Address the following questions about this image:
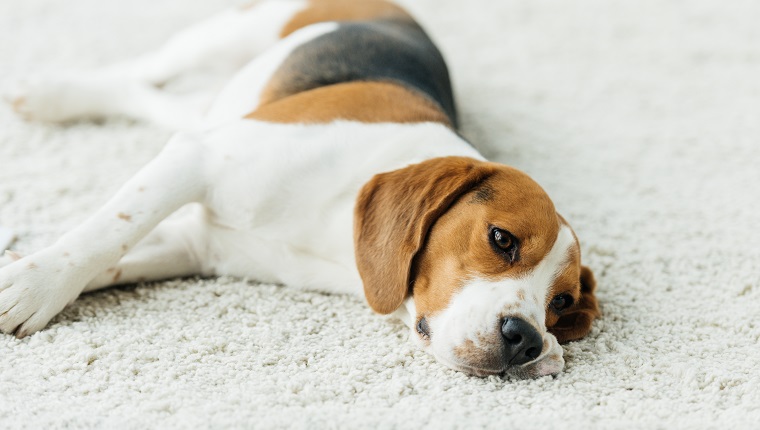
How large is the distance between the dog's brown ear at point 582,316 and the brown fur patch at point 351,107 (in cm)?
79

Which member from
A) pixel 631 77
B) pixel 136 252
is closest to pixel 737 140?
pixel 631 77

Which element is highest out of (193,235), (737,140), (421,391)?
(193,235)

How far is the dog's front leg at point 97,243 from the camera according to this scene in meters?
2.47

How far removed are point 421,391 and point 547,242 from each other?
579 mm

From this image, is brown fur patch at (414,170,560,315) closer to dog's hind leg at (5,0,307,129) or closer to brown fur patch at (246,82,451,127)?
brown fur patch at (246,82,451,127)

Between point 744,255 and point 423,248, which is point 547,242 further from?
point 744,255

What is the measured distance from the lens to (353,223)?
8.87ft

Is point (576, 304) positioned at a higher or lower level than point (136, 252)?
lower

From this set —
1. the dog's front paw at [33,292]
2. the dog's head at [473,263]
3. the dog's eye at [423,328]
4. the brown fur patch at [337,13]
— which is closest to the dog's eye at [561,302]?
the dog's head at [473,263]

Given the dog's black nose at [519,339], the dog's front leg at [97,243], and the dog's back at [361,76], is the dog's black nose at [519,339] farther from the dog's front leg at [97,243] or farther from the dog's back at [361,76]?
the dog's front leg at [97,243]

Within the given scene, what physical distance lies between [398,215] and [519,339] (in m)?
0.54

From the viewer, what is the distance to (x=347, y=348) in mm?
2584

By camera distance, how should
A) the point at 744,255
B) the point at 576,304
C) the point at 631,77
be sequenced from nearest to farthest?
the point at 576,304 → the point at 744,255 → the point at 631,77

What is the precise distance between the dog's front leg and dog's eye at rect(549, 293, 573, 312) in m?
1.18
